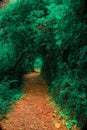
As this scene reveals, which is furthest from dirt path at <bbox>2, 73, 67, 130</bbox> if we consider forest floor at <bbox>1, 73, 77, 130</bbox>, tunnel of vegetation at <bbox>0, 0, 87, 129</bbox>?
tunnel of vegetation at <bbox>0, 0, 87, 129</bbox>

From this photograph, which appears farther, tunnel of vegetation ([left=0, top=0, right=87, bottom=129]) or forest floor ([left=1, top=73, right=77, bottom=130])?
forest floor ([left=1, top=73, right=77, bottom=130])

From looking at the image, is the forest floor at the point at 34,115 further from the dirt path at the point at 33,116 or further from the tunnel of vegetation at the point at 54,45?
the tunnel of vegetation at the point at 54,45

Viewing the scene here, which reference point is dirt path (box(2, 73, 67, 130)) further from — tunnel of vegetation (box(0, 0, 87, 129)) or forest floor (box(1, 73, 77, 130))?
tunnel of vegetation (box(0, 0, 87, 129))

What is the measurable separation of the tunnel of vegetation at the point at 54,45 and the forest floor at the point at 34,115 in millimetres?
382

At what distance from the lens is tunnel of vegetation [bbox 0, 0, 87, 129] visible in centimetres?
645

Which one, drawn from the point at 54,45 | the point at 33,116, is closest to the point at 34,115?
the point at 33,116

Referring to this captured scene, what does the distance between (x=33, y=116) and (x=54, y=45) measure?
129 inches

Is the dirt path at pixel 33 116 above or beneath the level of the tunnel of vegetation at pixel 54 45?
beneath

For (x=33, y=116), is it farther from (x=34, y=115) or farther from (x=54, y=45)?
(x=54, y=45)

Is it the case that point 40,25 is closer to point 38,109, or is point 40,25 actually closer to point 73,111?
point 38,109

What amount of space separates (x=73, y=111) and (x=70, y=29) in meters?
2.72

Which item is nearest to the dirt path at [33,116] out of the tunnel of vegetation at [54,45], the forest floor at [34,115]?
the forest floor at [34,115]

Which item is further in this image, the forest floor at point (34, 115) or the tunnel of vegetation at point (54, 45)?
the forest floor at point (34, 115)

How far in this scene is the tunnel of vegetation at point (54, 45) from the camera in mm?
6449
